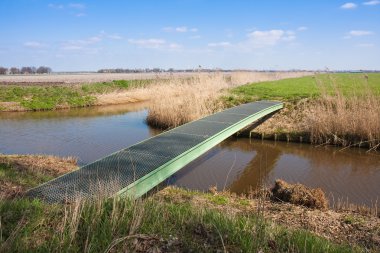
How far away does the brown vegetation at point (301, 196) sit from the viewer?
5.63 m

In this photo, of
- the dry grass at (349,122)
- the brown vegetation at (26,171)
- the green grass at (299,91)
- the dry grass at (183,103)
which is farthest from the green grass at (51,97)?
the dry grass at (349,122)

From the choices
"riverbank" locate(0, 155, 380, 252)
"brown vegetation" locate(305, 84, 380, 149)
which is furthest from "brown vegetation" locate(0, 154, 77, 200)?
"brown vegetation" locate(305, 84, 380, 149)

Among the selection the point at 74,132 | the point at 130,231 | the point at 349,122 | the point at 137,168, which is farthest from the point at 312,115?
the point at 130,231

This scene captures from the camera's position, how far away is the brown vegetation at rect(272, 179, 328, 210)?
18.5ft

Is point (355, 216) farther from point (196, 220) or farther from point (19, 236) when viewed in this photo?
point (19, 236)

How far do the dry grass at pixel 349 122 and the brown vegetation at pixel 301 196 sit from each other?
215 inches

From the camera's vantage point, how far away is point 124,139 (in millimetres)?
12148

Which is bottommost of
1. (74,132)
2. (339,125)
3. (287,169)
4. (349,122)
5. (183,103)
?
(287,169)

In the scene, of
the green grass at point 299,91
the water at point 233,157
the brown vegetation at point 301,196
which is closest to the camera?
the brown vegetation at point 301,196

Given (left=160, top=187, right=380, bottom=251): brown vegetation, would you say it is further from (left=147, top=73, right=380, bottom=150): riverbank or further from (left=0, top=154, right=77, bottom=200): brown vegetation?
(left=147, top=73, right=380, bottom=150): riverbank

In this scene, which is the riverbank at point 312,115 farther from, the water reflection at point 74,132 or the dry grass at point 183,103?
the water reflection at point 74,132

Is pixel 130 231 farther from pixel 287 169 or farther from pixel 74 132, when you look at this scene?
pixel 74 132

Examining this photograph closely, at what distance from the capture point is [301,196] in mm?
5766

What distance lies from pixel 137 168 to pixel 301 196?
9.51ft
